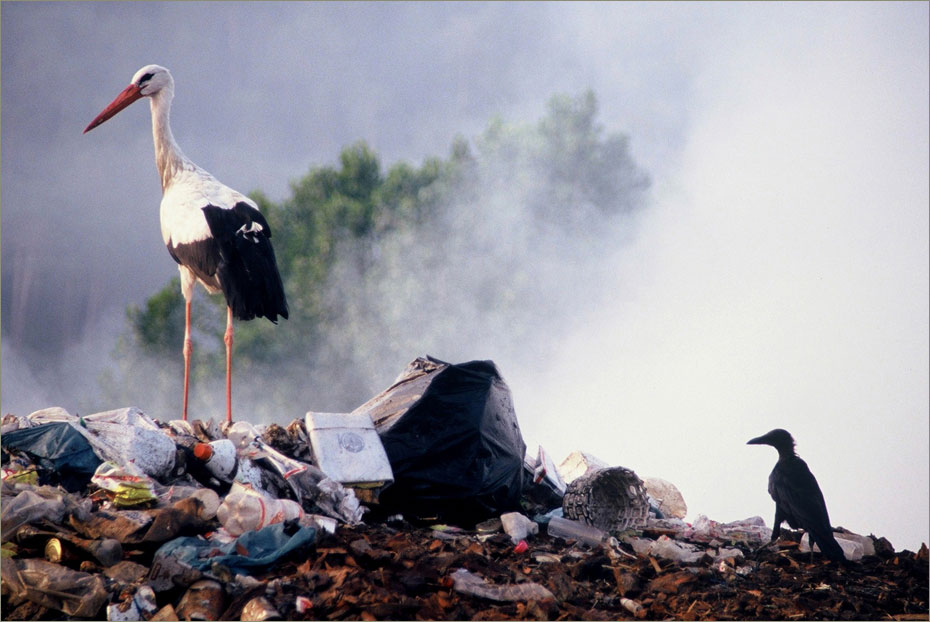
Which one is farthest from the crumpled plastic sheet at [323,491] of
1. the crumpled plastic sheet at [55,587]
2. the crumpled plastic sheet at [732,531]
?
the crumpled plastic sheet at [732,531]

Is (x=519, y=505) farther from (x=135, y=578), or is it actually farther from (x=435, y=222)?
(x=435, y=222)

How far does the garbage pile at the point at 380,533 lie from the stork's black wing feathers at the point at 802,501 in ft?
0.44

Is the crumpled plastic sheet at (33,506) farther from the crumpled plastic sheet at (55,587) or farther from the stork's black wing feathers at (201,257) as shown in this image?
the stork's black wing feathers at (201,257)

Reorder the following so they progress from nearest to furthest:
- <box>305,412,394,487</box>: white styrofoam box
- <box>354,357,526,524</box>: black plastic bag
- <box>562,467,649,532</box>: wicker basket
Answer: <box>305,412,394,487</box>: white styrofoam box
<box>354,357,526,524</box>: black plastic bag
<box>562,467,649,532</box>: wicker basket

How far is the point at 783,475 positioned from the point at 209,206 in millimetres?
4019

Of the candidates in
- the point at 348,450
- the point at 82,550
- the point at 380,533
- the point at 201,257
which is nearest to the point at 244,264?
the point at 201,257

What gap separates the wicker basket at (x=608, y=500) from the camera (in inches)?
191

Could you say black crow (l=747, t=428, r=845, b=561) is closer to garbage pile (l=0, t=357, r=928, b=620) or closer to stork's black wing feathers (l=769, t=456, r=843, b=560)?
stork's black wing feathers (l=769, t=456, r=843, b=560)

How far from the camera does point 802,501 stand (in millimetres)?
4906

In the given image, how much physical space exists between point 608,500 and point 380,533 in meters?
1.55

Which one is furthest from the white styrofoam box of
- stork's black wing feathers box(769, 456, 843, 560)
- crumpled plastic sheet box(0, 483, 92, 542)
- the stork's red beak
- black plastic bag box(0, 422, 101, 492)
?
the stork's red beak

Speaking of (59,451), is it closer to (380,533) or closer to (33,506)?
(33,506)

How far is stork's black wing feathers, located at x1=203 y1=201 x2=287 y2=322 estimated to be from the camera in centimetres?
574

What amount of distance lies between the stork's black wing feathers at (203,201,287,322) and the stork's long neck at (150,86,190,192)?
0.79 m
